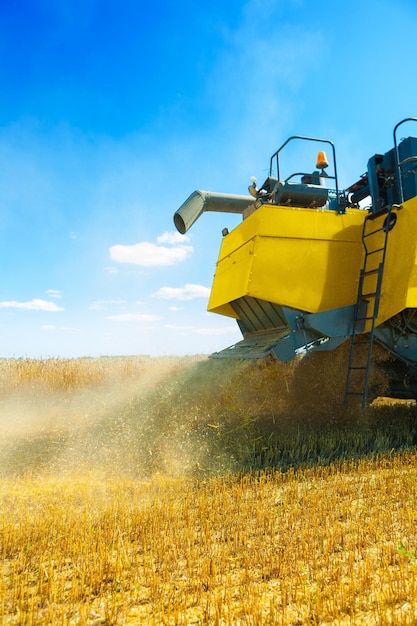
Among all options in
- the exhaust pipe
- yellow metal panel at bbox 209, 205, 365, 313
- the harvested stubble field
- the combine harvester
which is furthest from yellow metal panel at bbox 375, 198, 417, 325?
the exhaust pipe

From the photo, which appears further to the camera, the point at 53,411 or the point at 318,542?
the point at 53,411

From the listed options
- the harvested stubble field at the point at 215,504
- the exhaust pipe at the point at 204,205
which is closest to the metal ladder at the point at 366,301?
the harvested stubble field at the point at 215,504

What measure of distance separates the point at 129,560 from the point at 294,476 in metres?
1.88

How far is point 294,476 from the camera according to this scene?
163 inches

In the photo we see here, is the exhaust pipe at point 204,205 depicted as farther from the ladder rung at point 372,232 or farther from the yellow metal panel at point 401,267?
the yellow metal panel at point 401,267

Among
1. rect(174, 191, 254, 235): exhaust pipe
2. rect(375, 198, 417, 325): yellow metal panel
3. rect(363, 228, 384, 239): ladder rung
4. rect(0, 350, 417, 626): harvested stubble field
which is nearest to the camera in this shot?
rect(0, 350, 417, 626): harvested stubble field

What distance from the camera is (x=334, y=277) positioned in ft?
17.4

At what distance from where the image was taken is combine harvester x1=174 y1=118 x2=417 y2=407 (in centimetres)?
506

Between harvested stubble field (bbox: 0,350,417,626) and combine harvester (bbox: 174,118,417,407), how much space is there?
395 mm

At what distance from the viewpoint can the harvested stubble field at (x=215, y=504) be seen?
2213 millimetres

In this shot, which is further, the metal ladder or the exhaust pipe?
the exhaust pipe

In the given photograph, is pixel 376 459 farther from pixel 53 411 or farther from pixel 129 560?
pixel 53 411

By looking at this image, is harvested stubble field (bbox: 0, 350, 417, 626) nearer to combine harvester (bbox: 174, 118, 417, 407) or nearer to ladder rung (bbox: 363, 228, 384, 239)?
combine harvester (bbox: 174, 118, 417, 407)

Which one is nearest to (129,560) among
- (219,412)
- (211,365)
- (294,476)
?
(294,476)
